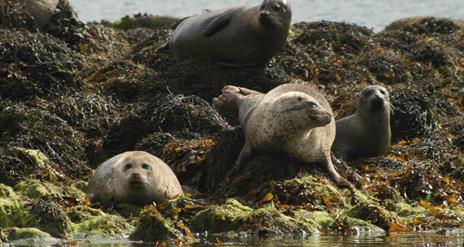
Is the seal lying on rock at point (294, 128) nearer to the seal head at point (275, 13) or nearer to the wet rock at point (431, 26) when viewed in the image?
the seal head at point (275, 13)

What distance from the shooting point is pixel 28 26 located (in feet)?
54.0

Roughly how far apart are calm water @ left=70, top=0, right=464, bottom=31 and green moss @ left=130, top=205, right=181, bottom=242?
2098 centimetres

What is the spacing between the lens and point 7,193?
33.3ft

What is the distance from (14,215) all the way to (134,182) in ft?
3.48

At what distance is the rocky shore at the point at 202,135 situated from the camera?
9883 millimetres

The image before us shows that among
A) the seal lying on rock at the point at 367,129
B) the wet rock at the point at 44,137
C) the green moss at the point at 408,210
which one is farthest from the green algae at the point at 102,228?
the seal lying on rock at the point at 367,129

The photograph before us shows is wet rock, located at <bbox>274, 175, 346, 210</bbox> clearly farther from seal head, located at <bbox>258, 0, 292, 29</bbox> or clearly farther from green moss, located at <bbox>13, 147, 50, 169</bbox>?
seal head, located at <bbox>258, 0, 292, 29</bbox>

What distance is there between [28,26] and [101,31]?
2.11 metres

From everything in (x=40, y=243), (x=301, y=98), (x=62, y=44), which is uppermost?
(x=62, y=44)

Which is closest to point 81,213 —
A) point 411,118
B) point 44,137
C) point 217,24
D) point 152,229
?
point 152,229

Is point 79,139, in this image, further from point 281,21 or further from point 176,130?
point 281,21

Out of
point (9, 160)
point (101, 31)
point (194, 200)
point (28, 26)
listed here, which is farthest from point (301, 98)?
point (101, 31)

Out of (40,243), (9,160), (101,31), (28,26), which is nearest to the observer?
(40,243)

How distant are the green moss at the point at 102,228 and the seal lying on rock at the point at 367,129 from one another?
3.38 meters
